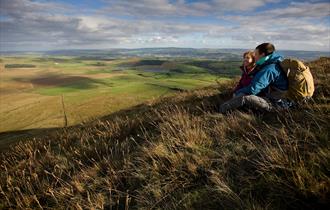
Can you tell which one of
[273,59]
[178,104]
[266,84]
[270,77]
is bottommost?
[178,104]

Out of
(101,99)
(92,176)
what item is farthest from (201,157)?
(101,99)

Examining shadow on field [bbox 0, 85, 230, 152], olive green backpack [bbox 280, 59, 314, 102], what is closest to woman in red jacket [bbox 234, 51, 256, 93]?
shadow on field [bbox 0, 85, 230, 152]

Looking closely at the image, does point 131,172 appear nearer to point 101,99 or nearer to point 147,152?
point 147,152

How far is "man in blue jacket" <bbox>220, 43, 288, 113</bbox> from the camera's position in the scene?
6434mm

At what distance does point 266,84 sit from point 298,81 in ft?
2.13

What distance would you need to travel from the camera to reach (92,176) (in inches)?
180

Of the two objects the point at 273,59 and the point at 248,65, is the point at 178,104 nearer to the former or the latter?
the point at 248,65

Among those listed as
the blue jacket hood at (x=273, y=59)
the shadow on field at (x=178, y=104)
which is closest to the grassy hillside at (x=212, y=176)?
the blue jacket hood at (x=273, y=59)

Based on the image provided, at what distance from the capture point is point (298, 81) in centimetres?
631

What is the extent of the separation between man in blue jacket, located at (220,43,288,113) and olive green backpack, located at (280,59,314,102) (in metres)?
0.15

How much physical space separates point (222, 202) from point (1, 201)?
3.60 meters

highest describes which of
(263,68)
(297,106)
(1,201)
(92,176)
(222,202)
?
(263,68)

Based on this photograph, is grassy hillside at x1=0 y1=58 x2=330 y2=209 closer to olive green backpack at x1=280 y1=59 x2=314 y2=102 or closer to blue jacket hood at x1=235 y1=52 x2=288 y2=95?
olive green backpack at x1=280 y1=59 x2=314 y2=102

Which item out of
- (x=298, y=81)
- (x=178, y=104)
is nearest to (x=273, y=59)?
(x=298, y=81)
